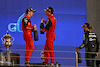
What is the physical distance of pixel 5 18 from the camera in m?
10.1

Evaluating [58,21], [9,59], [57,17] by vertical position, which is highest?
[57,17]

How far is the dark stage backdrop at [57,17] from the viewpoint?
10086 mm

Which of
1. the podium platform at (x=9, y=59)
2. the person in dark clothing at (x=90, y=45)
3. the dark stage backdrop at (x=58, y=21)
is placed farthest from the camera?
the dark stage backdrop at (x=58, y=21)

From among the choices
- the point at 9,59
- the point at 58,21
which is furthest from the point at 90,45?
the point at 58,21

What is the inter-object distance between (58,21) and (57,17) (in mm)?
121

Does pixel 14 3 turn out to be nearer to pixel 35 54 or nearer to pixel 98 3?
pixel 35 54

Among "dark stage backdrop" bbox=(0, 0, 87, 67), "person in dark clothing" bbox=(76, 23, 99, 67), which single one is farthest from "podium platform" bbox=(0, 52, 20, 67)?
"dark stage backdrop" bbox=(0, 0, 87, 67)

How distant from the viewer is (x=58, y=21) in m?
10.3

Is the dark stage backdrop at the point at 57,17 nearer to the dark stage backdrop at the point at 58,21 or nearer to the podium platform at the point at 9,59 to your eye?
the dark stage backdrop at the point at 58,21

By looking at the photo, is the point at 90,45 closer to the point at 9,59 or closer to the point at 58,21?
the point at 9,59

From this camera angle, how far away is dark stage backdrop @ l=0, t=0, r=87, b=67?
Answer: 10.1 metres

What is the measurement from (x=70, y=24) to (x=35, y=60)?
1469 millimetres

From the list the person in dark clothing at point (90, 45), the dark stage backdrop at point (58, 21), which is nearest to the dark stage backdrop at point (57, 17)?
the dark stage backdrop at point (58, 21)

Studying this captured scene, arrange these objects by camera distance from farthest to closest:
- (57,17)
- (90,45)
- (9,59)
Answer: (57,17) → (90,45) → (9,59)
